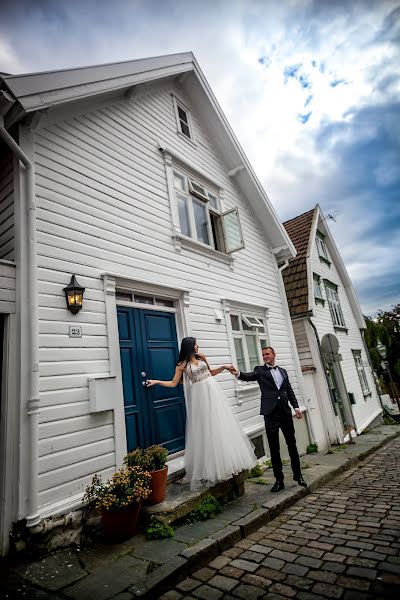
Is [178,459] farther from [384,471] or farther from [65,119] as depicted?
[65,119]

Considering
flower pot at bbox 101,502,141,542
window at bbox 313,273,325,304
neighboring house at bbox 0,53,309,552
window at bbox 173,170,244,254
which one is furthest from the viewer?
window at bbox 313,273,325,304

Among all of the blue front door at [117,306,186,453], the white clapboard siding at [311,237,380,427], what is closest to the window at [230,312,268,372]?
the blue front door at [117,306,186,453]

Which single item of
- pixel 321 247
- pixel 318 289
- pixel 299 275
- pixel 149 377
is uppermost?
pixel 321 247

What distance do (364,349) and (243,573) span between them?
1594 cm

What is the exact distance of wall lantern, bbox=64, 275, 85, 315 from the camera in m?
4.06

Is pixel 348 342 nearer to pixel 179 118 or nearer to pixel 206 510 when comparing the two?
pixel 179 118

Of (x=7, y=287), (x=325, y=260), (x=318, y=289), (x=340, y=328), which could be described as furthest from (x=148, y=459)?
(x=325, y=260)

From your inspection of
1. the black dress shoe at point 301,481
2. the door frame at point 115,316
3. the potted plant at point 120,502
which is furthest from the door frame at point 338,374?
the potted plant at point 120,502

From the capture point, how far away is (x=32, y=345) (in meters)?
3.58

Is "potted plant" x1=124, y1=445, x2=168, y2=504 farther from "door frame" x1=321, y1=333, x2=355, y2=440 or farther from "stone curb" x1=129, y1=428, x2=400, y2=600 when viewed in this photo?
"door frame" x1=321, y1=333, x2=355, y2=440

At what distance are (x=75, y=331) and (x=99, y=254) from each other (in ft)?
4.11

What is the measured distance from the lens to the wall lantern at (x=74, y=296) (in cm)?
406

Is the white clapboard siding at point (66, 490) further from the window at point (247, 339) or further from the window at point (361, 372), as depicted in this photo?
the window at point (361, 372)

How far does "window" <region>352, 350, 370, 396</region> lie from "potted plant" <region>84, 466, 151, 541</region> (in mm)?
13622
